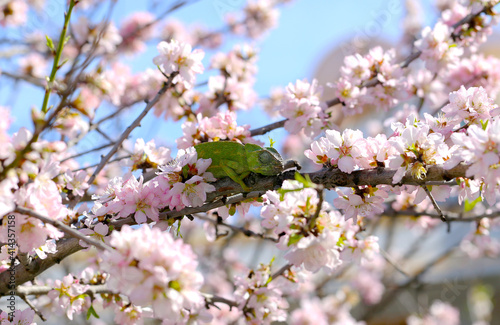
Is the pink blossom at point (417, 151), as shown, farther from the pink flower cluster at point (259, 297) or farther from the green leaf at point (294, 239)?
the pink flower cluster at point (259, 297)

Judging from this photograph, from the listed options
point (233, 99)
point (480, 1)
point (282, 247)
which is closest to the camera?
point (282, 247)

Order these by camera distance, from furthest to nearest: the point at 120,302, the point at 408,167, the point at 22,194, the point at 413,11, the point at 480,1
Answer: the point at 413,11, the point at 480,1, the point at 120,302, the point at 408,167, the point at 22,194

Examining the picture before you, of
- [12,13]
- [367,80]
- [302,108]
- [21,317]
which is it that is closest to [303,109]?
[302,108]

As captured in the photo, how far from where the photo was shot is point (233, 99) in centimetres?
231

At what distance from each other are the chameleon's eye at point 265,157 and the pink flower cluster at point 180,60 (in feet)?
2.14

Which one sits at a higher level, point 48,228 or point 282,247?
point 48,228

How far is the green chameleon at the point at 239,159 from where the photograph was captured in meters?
1.31

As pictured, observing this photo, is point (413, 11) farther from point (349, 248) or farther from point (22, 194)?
point (22, 194)

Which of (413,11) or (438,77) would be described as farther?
(413,11)

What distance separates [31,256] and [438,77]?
2.35 m

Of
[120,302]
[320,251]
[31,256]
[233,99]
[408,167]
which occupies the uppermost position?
[233,99]

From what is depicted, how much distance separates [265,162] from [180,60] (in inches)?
28.6

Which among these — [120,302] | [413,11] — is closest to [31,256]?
A: [120,302]

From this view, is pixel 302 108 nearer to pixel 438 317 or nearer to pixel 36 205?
pixel 36 205
